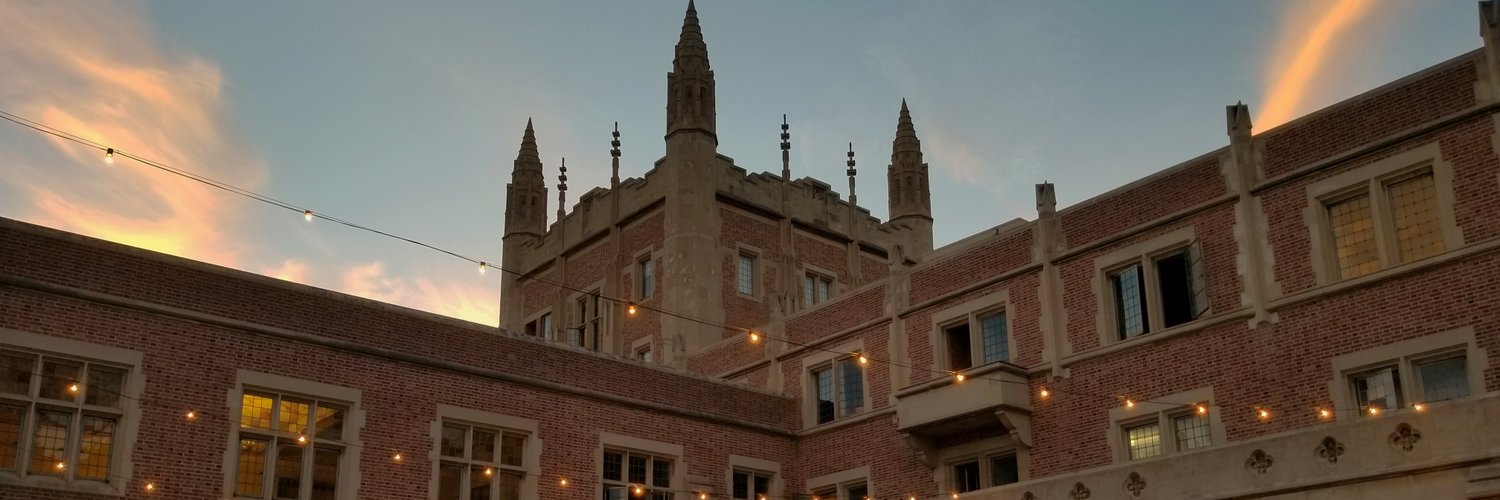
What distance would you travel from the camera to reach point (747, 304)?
39.2 m

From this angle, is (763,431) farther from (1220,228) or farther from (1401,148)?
(1401,148)

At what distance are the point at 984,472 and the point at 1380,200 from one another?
9041mm

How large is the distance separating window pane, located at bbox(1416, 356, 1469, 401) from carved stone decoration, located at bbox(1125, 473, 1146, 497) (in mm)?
4836

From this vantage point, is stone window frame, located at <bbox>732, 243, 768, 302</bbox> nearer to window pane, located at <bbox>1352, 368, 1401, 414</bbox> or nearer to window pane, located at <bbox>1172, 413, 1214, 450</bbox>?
window pane, located at <bbox>1172, 413, 1214, 450</bbox>

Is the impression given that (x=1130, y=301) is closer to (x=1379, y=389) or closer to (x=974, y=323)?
(x=974, y=323)

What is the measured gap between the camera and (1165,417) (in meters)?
24.1

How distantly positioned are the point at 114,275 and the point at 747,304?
2032 centimetres

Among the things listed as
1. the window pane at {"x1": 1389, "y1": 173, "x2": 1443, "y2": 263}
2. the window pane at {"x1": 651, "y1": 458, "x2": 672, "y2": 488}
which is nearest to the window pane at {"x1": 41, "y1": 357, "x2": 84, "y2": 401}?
the window pane at {"x1": 651, "y1": 458, "x2": 672, "y2": 488}

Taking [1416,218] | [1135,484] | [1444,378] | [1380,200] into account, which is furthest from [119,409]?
[1416,218]

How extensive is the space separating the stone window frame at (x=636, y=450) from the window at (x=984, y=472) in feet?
17.9

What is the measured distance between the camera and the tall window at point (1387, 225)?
21562mm

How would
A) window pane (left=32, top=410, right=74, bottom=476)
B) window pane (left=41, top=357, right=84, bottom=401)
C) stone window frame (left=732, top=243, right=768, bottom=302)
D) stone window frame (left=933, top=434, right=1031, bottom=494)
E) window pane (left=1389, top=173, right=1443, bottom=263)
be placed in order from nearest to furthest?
window pane (left=32, top=410, right=74, bottom=476) → window pane (left=41, top=357, right=84, bottom=401) → window pane (left=1389, top=173, right=1443, bottom=263) → stone window frame (left=933, top=434, right=1031, bottom=494) → stone window frame (left=732, top=243, right=768, bottom=302)

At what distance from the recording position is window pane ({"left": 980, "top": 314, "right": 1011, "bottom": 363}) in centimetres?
2753

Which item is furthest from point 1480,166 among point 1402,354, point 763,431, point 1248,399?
point 763,431
